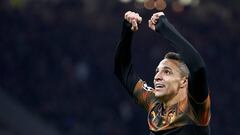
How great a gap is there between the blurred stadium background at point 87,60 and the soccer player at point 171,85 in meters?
10.9

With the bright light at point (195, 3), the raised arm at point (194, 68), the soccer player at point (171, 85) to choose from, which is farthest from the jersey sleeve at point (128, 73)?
the bright light at point (195, 3)

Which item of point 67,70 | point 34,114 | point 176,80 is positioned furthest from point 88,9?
point 176,80

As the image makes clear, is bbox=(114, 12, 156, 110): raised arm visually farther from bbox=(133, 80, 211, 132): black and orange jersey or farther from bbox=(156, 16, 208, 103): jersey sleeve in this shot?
bbox=(156, 16, 208, 103): jersey sleeve

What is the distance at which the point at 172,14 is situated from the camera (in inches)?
714

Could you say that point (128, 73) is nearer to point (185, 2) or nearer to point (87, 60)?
point (185, 2)

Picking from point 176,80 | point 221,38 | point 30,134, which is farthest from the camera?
point 221,38

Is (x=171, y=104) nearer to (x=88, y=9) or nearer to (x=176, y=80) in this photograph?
(x=176, y=80)

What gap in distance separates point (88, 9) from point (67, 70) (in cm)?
140

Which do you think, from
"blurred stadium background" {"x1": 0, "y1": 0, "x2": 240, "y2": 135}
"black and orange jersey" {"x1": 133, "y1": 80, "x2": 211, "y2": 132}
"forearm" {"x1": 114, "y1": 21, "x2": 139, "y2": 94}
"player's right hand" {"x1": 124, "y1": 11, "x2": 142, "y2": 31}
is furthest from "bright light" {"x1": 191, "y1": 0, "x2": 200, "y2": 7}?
"player's right hand" {"x1": 124, "y1": 11, "x2": 142, "y2": 31}

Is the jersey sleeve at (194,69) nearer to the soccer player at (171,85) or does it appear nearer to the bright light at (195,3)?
the soccer player at (171,85)

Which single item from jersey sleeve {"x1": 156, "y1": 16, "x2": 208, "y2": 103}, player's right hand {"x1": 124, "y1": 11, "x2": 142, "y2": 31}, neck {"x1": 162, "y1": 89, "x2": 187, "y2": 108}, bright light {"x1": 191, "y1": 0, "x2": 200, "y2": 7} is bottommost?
bright light {"x1": 191, "y1": 0, "x2": 200, "y2": 7}

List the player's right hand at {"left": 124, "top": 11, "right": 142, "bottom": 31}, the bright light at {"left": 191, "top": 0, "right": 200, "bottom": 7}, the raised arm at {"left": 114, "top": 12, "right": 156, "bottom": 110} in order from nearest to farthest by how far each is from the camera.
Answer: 1. the player's right hand at {"left": 124, "top": 11, "right": 142, "bottom": 31}
2. the raised arm at {"left": 114, "top": 12, "right": 156, "bottom": 110}
3. the bright light at {"left": 191, "top": 0, "right": 200, "bottom": 7}

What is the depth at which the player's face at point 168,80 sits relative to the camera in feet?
19.8

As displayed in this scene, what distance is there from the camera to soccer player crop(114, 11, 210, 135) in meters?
5.67
